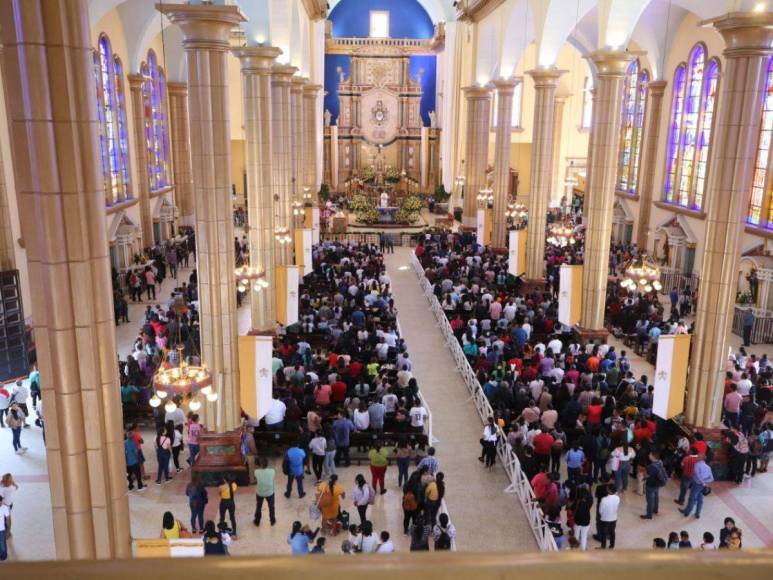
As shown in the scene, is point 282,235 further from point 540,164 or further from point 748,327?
point 748,327

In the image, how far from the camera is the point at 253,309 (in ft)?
61.2

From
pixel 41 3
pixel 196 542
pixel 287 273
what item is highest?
pixel 41 3

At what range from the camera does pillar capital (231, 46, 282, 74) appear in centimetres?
1698

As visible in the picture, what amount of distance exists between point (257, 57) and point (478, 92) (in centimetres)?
1743

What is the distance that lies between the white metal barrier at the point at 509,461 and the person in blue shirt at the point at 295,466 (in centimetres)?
369

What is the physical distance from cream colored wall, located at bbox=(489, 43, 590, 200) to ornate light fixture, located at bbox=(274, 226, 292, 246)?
24.7 metres

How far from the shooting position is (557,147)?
44.9m

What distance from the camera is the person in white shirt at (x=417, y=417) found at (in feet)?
43.2

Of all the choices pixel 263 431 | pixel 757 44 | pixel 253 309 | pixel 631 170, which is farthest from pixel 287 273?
pixel 631 170

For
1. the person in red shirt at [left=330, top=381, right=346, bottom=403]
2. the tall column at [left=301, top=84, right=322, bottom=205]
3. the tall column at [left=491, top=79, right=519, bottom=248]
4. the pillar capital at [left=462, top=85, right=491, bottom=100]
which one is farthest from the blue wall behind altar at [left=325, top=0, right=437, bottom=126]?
the person in red shirt at [left=330, top=381, right=346, bottom=403]

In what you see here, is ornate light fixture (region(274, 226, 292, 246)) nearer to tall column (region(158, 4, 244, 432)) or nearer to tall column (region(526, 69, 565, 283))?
tall column (region(526, 69, 565, 283))

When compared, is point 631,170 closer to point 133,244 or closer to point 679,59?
point 679,59

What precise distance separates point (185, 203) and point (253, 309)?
783 inches

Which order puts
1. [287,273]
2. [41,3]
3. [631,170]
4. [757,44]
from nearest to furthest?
[41,3], [757,44], [287,273], [631,170]
